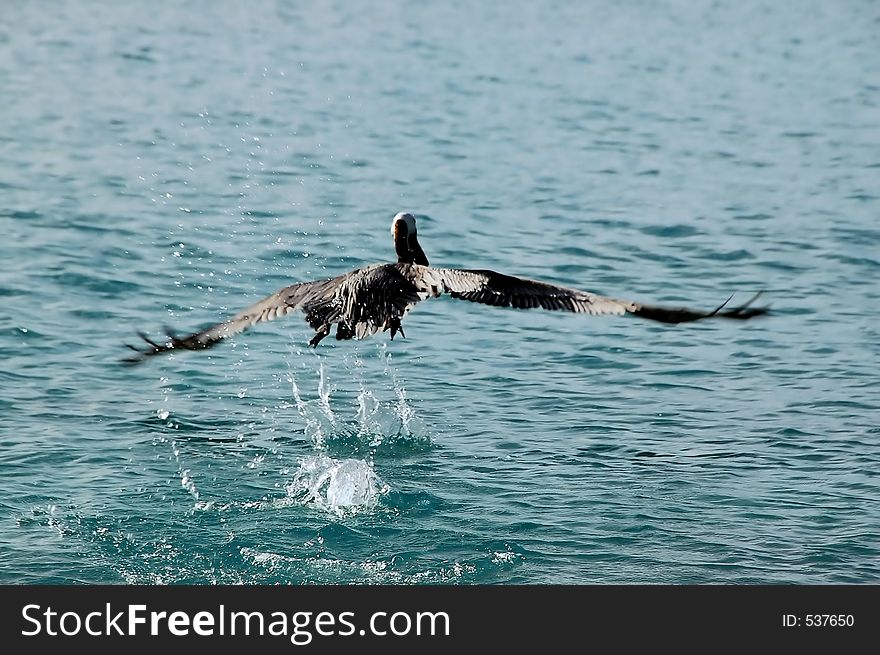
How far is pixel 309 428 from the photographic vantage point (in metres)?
12.1

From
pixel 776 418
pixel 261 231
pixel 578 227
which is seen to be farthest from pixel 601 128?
pixel 776 418

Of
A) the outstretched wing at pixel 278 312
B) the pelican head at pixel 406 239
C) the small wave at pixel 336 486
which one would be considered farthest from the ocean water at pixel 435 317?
the pelican head at pixel 406 239

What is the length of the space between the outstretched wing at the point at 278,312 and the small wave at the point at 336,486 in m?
1.53

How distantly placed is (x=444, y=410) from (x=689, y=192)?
8748mm

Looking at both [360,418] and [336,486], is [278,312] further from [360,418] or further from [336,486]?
[360,418]

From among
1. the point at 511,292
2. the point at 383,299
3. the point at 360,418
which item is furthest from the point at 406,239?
the point at 360,418

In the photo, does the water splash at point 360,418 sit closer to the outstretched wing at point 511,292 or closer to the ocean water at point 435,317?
the ocean water at point 435,317

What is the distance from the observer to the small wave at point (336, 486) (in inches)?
413

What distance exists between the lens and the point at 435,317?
15.0 m

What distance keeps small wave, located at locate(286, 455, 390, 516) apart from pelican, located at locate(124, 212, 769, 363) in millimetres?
1507

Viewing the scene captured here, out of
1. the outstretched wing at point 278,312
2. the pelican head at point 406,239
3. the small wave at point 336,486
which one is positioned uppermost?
the pelican head at point 406,239

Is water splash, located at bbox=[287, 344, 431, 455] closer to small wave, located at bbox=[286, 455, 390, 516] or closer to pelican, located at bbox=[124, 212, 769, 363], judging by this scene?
small wave, located at bbox=[286, 455, 390, 516]

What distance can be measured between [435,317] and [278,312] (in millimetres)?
5351

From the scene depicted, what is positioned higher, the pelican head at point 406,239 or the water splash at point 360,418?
the pelican head at point 406,239
